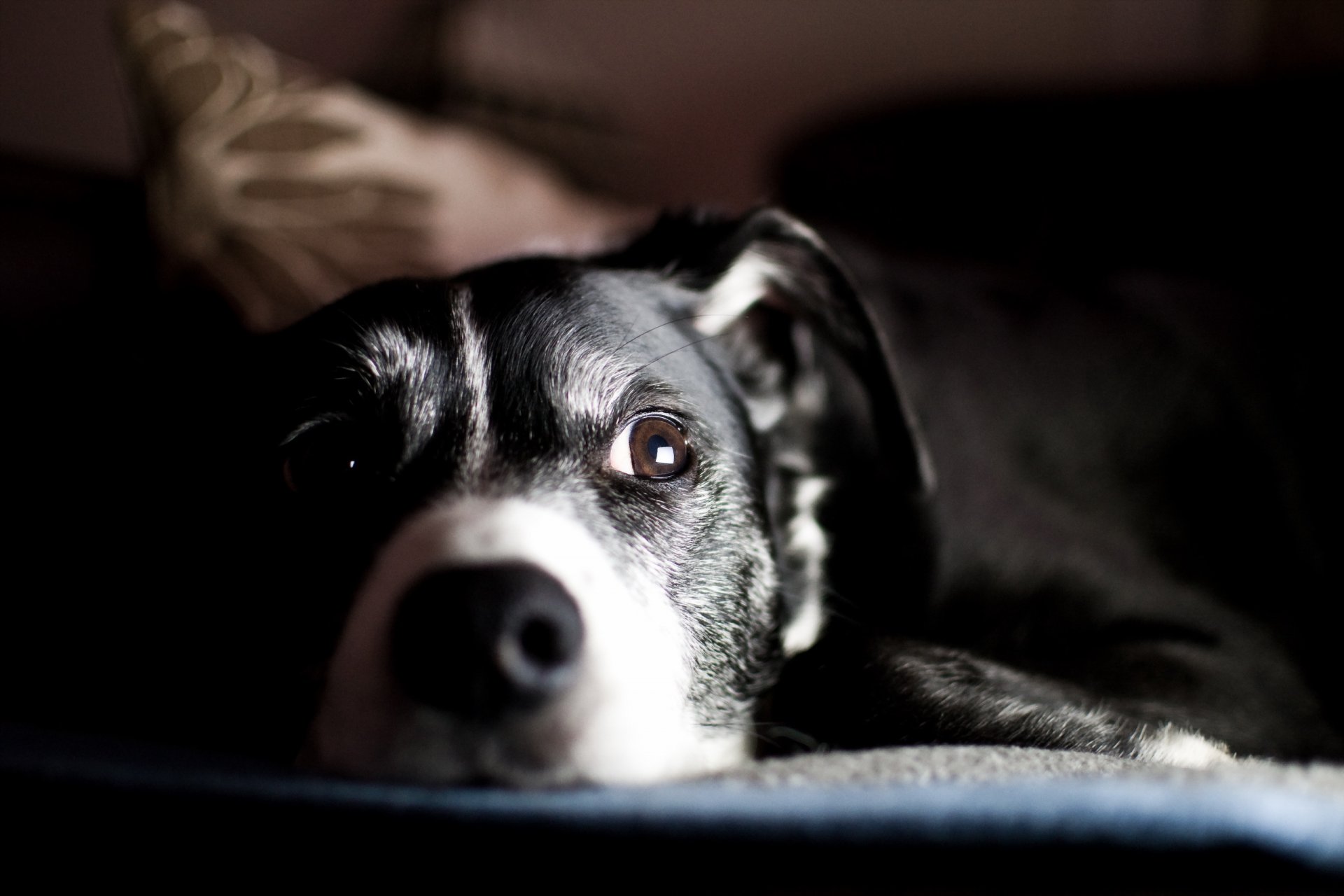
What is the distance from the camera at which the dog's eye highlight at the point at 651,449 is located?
1.12 m

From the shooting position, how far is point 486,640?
76cm

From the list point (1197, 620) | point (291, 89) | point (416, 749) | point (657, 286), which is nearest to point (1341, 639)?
point (1197, 620)

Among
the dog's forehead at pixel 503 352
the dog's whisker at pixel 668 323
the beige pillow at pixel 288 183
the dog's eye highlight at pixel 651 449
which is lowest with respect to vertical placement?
the dog's eye highlight at pixel 651 449

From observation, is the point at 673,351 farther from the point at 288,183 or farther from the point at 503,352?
the point at 288,183

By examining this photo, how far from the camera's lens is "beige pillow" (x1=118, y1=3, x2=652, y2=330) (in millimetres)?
1841

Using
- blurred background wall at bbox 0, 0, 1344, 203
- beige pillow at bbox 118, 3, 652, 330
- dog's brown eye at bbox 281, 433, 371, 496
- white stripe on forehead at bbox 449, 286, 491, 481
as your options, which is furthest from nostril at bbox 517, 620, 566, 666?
blurred background wall at bbox 0, 0, 1344, 203

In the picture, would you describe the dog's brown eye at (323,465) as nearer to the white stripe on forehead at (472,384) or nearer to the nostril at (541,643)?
the white stripe on forehead at (472,384)

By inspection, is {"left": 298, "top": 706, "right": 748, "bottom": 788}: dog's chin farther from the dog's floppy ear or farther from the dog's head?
the dog's floppy ear

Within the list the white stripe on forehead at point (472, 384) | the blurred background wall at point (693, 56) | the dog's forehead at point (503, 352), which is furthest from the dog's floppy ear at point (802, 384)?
the blurred background wall at point (693, 56)

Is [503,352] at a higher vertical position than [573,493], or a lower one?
higher

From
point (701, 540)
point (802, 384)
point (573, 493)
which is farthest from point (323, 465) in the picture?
A: point (802, 384)

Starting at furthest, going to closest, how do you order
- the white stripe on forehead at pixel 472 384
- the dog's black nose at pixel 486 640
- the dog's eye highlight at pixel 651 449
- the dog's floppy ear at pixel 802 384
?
the dog's floppy ear at pixel 802 384 → the dog's eye highlight at pixel 651 449 → the white stripe on forehead at pixel 472 384 → the dog's black nose at pixel 486 640

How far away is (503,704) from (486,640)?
56 millimetres

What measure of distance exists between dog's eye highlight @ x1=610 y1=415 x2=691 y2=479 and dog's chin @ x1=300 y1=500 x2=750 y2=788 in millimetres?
200
